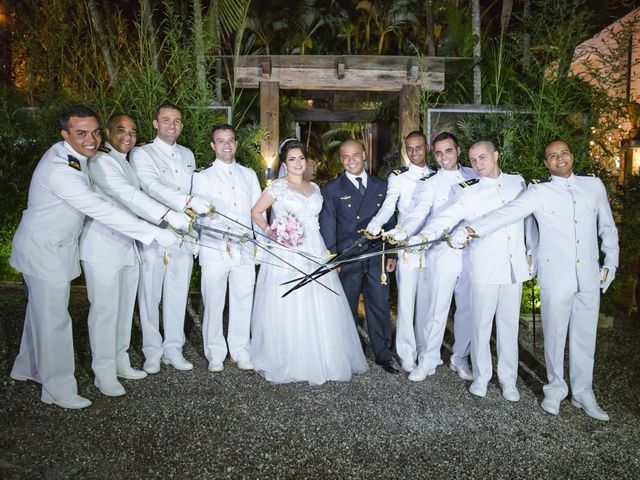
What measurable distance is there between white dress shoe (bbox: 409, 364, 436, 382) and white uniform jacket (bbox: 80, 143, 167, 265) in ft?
8.27

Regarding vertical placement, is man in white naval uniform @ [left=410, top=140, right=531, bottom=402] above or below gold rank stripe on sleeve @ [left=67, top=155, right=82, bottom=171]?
below

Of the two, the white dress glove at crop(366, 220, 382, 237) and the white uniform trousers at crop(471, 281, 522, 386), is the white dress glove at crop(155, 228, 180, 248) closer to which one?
the white dress glove at crop(366, 220, 382, 237)

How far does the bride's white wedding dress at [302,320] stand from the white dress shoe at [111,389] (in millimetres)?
1127

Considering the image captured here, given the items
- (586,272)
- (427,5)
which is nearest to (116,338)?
(586,272)

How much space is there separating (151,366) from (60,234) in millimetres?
1482

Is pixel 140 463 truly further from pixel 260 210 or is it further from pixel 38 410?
pixel 260 210

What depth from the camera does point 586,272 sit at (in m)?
3.66

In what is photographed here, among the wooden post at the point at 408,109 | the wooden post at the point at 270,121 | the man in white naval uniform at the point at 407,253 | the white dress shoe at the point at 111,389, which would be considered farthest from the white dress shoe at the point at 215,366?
the wooden post at the point at 408,109

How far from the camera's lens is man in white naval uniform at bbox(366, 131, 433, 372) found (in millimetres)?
4430

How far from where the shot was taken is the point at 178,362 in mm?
4449

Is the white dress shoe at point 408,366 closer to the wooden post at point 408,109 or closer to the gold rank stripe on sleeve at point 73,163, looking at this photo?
the gold rank stripe on sleeve at point 73,163

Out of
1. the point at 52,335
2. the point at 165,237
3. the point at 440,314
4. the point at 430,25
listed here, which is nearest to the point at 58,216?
the point at 165,237

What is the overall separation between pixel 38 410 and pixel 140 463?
123cm

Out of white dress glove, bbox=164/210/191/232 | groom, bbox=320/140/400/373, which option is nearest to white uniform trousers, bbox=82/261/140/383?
white dress glove, bbox=164/210/191/232
